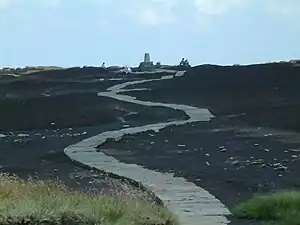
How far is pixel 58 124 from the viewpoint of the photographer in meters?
37.3

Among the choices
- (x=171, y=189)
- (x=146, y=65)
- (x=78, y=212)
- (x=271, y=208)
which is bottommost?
(x=146, y=65)

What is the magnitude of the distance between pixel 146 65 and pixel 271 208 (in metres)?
81.8

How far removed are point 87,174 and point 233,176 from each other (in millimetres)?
3330

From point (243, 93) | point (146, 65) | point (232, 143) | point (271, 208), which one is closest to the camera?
point (271, 208)

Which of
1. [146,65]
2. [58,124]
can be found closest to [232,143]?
[58,124]

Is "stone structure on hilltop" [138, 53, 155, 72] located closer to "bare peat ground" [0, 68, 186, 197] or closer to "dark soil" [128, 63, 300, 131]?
"dark soil" [128, 63, 300, 131]

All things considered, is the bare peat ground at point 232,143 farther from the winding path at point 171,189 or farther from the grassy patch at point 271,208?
the winding path at point 171,189

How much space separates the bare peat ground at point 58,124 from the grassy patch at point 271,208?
8.09 ft

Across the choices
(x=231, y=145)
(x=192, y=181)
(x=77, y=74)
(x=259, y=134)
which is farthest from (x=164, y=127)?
(x=77, y=74)

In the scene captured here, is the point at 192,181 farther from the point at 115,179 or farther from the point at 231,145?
the point at 231,145

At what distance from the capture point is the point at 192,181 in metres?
15.7

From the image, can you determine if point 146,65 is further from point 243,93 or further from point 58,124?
point 58,124

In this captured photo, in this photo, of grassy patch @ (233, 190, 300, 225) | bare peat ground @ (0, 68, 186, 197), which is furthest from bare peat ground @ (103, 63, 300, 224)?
bare peat ground @ (0, 68, 186, 197)

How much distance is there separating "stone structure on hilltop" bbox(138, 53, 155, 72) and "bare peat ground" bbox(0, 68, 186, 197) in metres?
26.5
